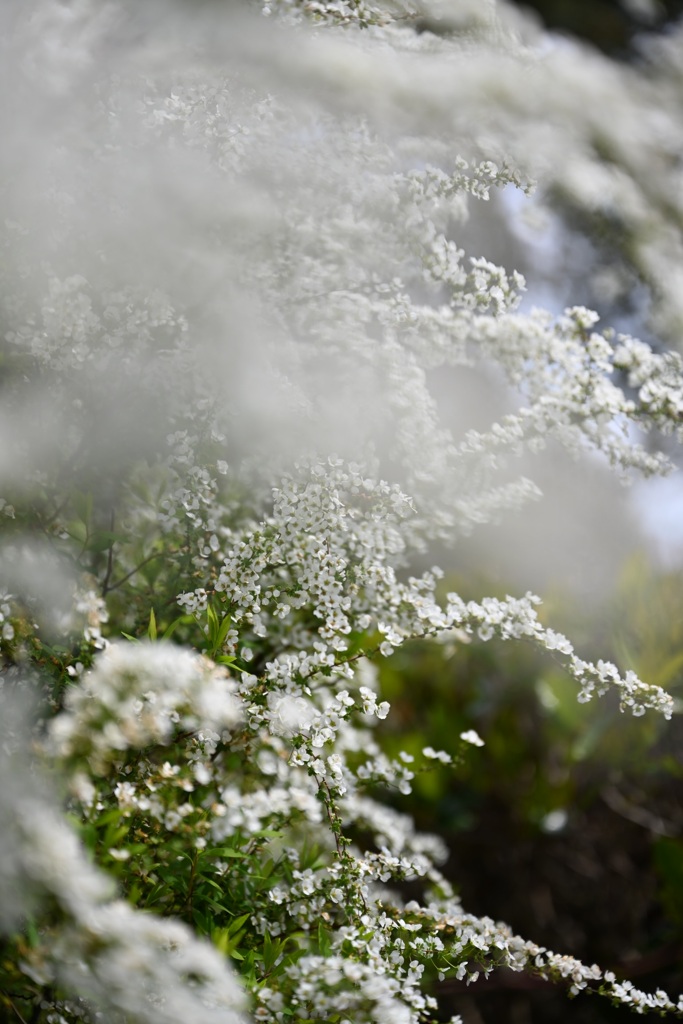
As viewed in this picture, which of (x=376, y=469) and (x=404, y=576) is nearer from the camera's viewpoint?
(x=376, y=469)

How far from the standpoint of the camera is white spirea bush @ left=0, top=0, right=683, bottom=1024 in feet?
2.97

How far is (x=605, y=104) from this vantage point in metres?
1.43

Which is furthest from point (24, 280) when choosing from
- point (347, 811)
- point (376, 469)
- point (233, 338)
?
point (347, 811)

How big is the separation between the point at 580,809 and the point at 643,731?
1.16ft

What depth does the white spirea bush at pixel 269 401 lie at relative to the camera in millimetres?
906

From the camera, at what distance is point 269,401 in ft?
3.39

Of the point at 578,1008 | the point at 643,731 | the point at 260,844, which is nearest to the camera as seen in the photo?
the point at 260,844

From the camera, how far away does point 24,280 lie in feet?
3.31

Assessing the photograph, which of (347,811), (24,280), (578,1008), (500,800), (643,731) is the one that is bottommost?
(578,1008)

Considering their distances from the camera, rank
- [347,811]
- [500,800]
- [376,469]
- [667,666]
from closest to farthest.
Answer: [376,469] → [347,811] → [667,666] → [500,800]

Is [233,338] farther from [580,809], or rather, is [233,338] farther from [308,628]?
[580,809]

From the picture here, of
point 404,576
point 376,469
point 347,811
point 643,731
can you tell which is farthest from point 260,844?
point 643,731

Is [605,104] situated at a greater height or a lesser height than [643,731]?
greater

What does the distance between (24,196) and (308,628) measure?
62 cm
